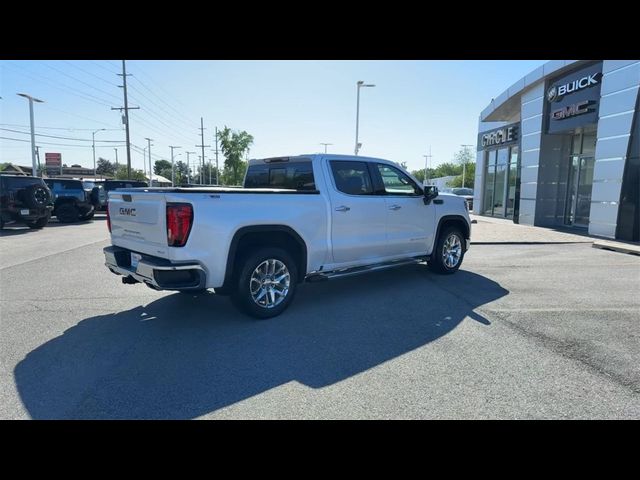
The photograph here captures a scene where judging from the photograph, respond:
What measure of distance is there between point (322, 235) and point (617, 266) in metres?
6.93

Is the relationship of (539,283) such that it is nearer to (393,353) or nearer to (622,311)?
(622,311)

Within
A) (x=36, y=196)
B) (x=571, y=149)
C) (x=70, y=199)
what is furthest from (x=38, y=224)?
(x=571, y=149)

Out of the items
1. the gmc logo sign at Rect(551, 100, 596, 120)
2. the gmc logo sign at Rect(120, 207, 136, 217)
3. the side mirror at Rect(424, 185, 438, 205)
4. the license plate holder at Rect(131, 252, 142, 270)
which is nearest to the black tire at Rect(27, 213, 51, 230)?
the gmc logo sign at Rect(120, 207, 136, 217)

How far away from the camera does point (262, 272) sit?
4.86 m

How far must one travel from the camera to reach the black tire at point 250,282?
465 centimetres

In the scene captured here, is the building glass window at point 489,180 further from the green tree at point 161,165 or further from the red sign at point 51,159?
the green tree at point 161,165

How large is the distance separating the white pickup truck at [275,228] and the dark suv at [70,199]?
594 inches

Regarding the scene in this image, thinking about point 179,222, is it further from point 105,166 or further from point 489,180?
point 105,166

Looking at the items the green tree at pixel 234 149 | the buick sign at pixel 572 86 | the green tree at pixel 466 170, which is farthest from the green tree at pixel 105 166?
the buick sign at pixel 572 86

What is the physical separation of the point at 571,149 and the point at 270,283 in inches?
651
